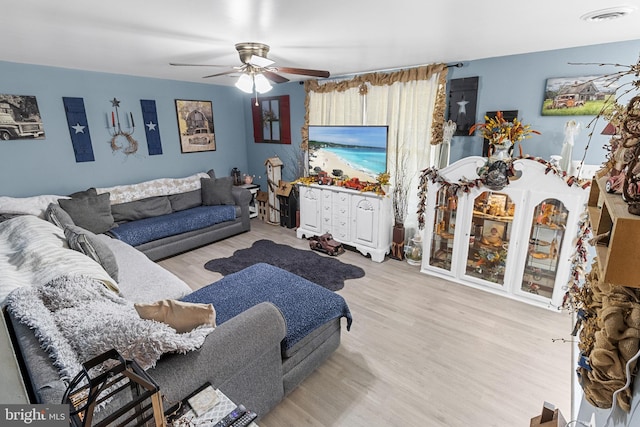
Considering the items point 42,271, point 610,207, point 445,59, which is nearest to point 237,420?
point 610,207

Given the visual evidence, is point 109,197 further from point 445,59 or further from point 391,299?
point 445,59

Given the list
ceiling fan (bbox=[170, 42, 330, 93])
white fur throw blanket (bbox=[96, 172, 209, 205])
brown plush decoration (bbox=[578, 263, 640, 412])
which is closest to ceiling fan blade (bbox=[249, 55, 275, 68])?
ceiling fan (bbox=[170, 42, 330, 93])

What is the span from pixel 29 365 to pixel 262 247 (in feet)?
10.4

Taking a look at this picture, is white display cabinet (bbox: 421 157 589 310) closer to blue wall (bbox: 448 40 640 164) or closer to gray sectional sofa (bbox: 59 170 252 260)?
blue wall (bbox: 448 40 640 164)

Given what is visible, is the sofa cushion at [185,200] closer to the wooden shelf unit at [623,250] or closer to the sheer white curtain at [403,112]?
the sheer white curtain at [403,112]

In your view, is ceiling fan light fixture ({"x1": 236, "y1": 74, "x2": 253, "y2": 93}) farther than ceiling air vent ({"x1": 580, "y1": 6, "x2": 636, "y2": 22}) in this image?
Yes

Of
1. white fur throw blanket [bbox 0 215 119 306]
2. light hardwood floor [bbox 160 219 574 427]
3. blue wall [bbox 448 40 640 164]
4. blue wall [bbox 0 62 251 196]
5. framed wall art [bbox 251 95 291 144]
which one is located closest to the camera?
white fur throw blanket [bbox 0 215 119 306]

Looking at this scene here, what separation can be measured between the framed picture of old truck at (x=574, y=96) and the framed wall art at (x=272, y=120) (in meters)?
3.42

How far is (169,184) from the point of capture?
4613 millimetres

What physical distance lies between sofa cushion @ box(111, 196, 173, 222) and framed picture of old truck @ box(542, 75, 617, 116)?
4528 millimetres

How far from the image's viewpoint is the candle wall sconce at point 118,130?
4.12 meters

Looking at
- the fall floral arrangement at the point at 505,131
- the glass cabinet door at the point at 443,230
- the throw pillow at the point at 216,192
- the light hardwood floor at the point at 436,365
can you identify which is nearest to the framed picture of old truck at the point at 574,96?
the fall floral arrangement at the point at 505,131

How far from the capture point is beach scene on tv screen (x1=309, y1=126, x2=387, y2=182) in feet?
12.8

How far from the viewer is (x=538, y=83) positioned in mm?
2945
